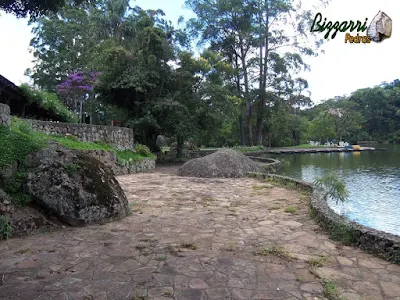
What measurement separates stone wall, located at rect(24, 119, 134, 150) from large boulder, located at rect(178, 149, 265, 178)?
12.6ft

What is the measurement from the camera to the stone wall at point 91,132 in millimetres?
10289

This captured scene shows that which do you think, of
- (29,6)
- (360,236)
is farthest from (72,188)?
(360,236)

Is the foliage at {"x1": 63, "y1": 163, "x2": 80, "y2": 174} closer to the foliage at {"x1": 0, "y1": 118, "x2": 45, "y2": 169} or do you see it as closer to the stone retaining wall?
the foliage at {"x1": 0, "y1": 118, "x2": 45, "y2": 169}

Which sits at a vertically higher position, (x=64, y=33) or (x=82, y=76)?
(x=64, y=33)

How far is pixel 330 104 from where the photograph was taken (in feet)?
144

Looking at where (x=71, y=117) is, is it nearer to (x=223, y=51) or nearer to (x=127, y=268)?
(x=127, y=268)

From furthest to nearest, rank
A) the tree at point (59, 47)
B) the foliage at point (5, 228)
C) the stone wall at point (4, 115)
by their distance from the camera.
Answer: the tree at point (59, 47) → the stone wall at point (4, 115) → the foliage at point (5, 228)

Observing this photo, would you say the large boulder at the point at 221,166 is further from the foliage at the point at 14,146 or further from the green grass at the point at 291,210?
the foliage at the point at 14,146

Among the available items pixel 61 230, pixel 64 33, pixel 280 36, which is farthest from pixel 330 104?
pixel 61 230

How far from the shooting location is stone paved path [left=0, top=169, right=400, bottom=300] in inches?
102

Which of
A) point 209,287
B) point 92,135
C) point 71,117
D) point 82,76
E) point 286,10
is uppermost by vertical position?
point 286,10

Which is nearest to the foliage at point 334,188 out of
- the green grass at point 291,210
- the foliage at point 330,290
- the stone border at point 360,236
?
the green grass at point 291,210

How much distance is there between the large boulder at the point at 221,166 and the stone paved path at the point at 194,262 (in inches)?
199

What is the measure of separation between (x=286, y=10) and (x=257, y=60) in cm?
454
